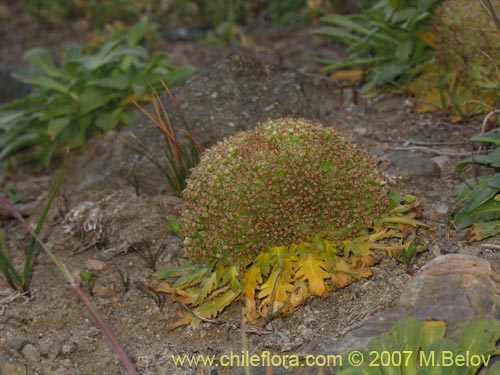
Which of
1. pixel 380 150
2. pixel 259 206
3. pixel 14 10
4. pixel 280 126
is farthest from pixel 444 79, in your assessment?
pixel 14 10

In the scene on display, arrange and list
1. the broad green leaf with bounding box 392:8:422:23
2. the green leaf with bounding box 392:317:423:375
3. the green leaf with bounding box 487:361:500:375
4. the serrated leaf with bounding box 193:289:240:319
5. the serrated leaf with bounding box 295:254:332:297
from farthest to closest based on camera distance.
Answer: the broad green leaf with bounding box 392:8:422:23
the serrated leaf with bounding box 193:289:240:319
the serrated leaf with bounding box 295:254:332:297
the green leaf with bounding box 392:317:423:375
the green leaf with bounding box 487:361:500:375

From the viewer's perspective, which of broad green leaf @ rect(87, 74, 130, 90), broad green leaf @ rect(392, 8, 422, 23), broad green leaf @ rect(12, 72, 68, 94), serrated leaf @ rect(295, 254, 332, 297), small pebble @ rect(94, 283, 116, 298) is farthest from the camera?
broad green leaf @ rect(12, 72, 68, 94)

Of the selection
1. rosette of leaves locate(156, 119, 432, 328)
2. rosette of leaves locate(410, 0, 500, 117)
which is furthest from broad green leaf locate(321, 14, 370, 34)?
rosette of leaves locate(156, 119, 432, 328)

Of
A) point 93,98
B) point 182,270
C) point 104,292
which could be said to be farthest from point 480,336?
point 93,98

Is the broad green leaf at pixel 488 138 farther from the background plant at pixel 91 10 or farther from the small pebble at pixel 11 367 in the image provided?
the background plant at pixel 91 10

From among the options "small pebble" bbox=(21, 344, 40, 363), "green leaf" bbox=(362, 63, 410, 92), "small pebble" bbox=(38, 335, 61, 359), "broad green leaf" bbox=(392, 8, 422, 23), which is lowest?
"small pebble" bbox=(38, 335, 61, 359)

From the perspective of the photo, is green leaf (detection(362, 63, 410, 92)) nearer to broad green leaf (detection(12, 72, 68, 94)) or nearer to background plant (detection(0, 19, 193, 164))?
background plant (detection(0, 19, 193, 164))

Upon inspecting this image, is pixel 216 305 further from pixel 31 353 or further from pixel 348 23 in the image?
pixel 348 23

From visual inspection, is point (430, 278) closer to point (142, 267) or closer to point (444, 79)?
point (142, 267)

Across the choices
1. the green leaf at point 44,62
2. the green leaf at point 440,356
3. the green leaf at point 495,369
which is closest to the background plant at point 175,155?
the green leaf at point 44,62
